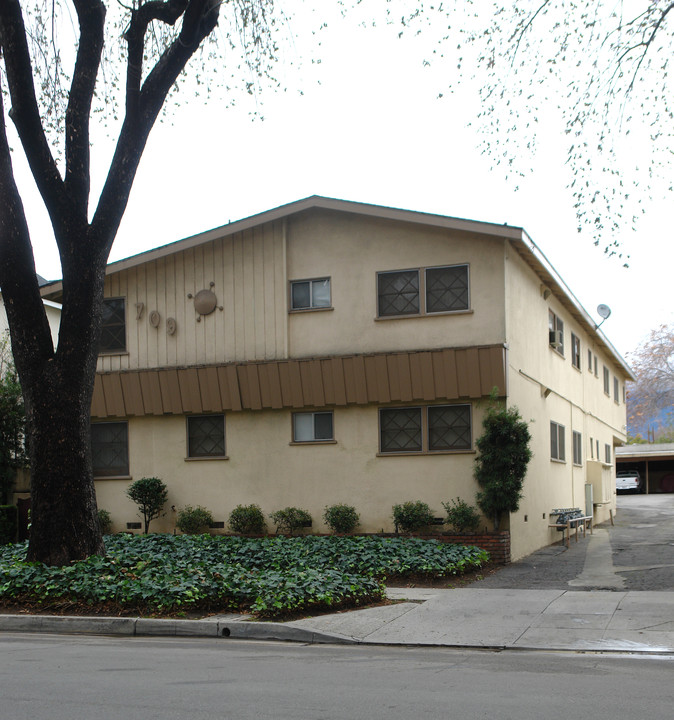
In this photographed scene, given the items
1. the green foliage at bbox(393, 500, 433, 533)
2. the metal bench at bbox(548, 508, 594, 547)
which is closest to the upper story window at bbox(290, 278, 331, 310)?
the green foliage at bbox(393, 500, 433, 533)

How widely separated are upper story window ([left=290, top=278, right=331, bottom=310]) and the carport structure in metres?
36.8

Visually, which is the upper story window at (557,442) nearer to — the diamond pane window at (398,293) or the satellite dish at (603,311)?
the satellite dish at (603,311)

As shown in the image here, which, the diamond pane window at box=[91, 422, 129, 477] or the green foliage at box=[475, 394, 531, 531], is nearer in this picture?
the green foliage at box=[475, 394, 531, 531]

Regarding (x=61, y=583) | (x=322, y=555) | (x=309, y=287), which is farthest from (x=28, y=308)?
(x=309, y=287)

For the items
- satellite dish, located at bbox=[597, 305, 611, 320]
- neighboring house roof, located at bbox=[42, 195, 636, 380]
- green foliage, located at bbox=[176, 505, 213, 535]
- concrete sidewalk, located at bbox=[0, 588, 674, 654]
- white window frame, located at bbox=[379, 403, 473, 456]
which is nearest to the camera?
concrete sidewalk, located at bbox=[0, 588, 674, 654]

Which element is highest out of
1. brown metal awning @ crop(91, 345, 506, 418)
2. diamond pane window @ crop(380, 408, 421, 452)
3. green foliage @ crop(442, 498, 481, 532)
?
brown metal awning @ crop(91, 345, 506, 418)

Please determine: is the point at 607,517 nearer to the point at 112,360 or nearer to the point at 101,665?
the point at 112,360

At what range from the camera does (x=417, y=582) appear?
45.9ft

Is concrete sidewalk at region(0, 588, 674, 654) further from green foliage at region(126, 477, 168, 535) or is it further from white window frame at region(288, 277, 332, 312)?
green foliage at region(126, 477, 168, 535)

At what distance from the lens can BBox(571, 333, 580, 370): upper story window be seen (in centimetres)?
2530

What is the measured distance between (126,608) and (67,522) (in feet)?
6.79

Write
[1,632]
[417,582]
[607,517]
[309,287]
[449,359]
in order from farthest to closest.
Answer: [607,517], [309,287], [449,359], [417,582], [1,632]

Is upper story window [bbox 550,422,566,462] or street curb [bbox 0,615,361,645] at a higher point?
upper story window [bbox 550,422,566,462]

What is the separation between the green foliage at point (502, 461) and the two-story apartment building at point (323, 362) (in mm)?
483
